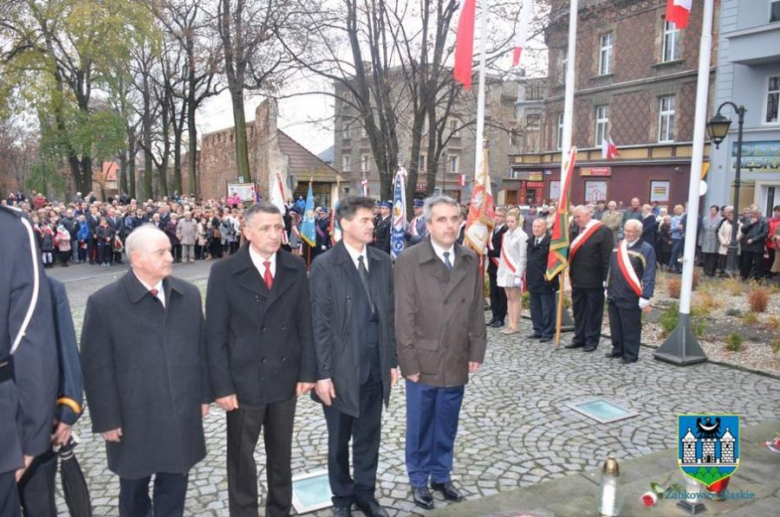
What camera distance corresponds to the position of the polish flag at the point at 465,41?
33.6 feet

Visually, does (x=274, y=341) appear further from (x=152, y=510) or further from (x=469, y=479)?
(x=469, y=479)

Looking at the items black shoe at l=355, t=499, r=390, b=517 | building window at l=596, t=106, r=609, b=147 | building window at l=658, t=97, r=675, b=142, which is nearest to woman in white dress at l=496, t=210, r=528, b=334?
black shoe at l=355, t=499, r=390, b=517

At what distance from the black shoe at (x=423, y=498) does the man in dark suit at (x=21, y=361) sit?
2312 millimetres

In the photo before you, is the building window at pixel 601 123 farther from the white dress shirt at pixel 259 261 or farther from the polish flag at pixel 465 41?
the white dress shirt at pixel 259 261

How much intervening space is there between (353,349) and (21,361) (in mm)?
1794

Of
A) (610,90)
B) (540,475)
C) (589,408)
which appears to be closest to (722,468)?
(540,475)

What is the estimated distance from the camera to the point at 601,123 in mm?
29672

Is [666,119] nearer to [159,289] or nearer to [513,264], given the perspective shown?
[513,264]

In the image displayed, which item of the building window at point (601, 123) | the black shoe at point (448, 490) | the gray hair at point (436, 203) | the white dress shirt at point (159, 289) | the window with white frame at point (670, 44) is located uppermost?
the window with white frame at point (670, 44)

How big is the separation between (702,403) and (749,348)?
9.98 ft

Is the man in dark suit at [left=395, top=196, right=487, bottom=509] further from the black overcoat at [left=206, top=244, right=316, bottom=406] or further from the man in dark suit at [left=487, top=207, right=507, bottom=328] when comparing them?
the man in dark suit at [left=487, top=207, right=507, bottom=328]

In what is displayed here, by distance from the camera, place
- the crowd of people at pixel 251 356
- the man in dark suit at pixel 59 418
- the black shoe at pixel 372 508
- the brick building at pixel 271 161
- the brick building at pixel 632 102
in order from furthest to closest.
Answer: the brick building at pixel 271 161, the brick building at pixel 632 102, the black shoe at pixel 372 508, the man in dark suit at pixel 59 418, the crowd of people at pixel 251 356

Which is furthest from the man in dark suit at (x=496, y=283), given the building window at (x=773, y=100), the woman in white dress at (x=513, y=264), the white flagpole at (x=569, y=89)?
the building window at (x=773, y=100)

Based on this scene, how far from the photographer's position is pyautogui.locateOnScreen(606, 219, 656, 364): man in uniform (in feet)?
24.7
